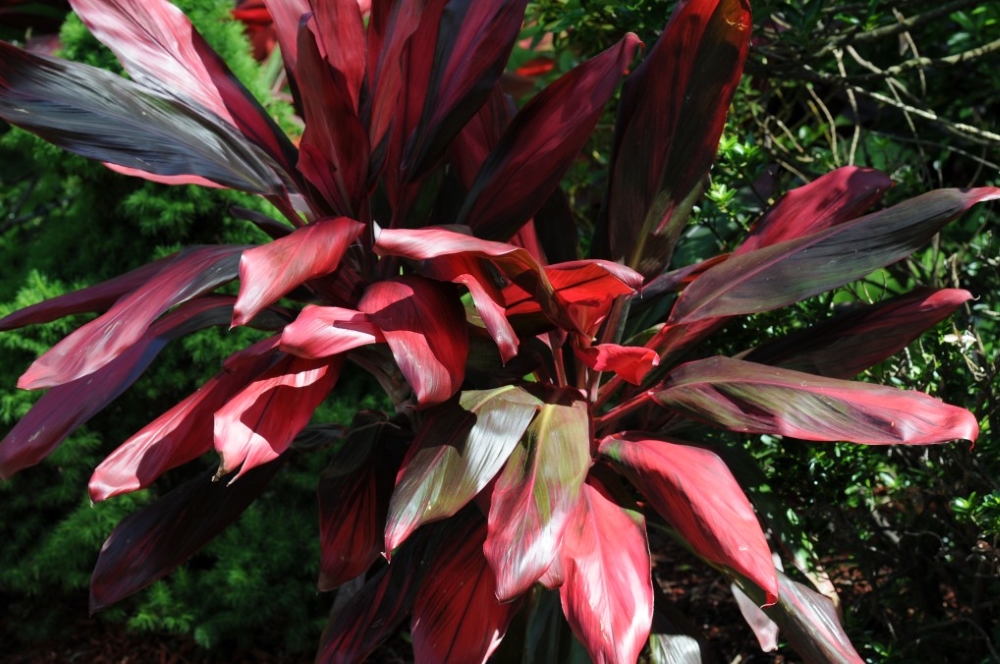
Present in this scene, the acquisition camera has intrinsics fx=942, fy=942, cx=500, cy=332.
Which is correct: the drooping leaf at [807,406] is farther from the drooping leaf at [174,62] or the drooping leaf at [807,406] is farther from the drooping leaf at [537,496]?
the drooping leaf at [174,62]

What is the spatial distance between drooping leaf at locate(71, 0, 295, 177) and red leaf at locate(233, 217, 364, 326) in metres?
0.37

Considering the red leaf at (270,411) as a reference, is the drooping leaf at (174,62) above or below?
above

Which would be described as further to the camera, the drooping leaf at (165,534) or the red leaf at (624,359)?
the drooping leaf at (165,534)

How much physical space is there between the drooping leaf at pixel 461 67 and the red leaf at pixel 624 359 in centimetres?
45

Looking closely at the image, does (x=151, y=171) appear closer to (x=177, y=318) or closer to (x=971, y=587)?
(x=177, y=318)

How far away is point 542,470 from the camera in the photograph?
4.51 ft

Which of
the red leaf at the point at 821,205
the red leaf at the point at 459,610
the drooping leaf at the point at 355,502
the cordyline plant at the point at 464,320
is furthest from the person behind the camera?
the red leaf at the point at 821,205

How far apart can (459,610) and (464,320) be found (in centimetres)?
46

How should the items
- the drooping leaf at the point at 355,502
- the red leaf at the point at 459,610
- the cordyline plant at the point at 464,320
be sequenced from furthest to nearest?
1. the drooping leaf at the point at 355,502
2. the red leaf at the point at 459,610
3. the cordyline plant at the point at 464,320

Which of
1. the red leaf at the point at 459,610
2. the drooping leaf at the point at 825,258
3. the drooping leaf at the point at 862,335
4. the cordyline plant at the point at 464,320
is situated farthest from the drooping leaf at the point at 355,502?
the drooping leaf at the point at 862,335

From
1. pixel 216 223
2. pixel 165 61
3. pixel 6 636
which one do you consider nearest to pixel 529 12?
pixel 216 223

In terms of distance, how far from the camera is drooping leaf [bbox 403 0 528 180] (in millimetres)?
1570

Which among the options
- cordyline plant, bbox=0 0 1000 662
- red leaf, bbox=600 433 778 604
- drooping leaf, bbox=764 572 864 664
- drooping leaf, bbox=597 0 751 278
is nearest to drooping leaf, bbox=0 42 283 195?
cordyline plant, bbox=0 0 1000 662

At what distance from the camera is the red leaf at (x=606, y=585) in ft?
4.17
